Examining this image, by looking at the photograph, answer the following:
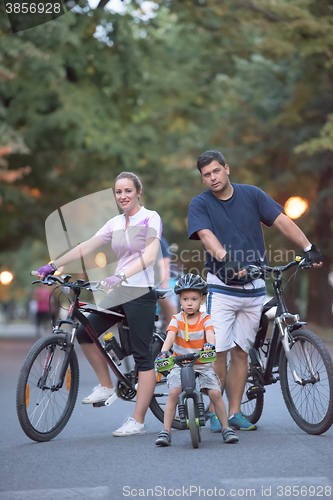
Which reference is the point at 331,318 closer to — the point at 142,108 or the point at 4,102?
the point at 142,108

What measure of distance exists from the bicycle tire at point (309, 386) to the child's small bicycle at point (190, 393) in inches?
27.5

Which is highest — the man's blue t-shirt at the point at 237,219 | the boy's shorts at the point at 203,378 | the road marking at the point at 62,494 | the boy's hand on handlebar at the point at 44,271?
the man's blue t-shirt at the point at 237,219

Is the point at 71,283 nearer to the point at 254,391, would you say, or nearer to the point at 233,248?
the point at 233,248

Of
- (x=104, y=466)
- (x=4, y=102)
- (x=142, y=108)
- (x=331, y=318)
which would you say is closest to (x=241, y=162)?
(x=142, y=108)

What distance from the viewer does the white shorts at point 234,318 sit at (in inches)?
250

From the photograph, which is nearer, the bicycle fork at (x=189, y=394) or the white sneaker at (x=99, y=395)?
the bicycle fork at (x=189, y=394)

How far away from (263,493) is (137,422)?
2193 millimetres

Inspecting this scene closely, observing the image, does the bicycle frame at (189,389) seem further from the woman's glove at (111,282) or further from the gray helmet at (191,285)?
the woman's glove at (111,282)

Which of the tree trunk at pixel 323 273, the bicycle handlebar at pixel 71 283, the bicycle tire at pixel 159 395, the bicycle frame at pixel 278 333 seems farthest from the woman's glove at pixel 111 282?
the tree trunk at pixel 323 273

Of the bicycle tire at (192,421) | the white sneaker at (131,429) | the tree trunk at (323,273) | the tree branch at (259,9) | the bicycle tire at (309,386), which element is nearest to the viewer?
the bicycle tire at (192,421)

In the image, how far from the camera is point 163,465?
16.7 feet

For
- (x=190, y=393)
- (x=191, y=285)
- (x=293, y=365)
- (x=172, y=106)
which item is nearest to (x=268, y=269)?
(x=191, y=285)

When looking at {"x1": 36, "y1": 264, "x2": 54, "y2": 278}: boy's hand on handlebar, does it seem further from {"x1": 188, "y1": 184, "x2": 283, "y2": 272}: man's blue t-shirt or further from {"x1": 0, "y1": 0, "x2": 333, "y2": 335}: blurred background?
{"x1": 0, "y1": 0, "x2": 333, "y2": 335}: blurred background

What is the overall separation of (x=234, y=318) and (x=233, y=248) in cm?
56
